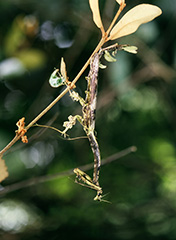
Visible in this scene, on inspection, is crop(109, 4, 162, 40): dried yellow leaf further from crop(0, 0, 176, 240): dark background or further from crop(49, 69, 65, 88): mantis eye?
crop(0, 0, 176, 240): dark background

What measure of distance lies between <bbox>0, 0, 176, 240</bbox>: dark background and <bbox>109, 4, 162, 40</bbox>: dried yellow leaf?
454 mm

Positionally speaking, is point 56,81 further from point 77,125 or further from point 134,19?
point 77,125

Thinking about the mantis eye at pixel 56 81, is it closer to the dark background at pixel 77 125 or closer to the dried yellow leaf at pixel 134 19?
the dried yellow leaf at pixel 134 19

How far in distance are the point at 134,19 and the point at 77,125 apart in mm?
546

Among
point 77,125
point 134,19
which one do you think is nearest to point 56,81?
point 134,19

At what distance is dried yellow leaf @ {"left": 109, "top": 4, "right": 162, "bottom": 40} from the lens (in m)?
0.14

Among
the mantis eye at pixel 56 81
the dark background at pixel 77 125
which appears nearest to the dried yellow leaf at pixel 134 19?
the mantis eye at pixel 56 81

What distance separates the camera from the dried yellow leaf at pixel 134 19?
0.47 feet

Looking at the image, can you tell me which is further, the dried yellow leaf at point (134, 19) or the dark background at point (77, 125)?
the dark background at point (77, 125)

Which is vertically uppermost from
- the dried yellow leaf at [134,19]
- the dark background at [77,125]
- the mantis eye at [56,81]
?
the dark background at [77,125]

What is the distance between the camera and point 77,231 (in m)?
0.64

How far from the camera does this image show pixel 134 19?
148 mm

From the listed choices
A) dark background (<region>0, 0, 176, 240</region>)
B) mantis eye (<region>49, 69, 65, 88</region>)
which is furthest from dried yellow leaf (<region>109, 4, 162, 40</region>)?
dark background (<region>0, 0, 176, 240</region>)

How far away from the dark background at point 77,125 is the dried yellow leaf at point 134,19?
0.45 metres
